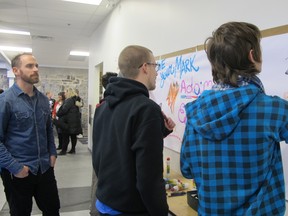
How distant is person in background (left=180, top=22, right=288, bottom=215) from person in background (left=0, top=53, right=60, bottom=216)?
1.46 metres

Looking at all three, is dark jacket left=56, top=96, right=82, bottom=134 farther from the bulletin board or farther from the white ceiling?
the bulletin board

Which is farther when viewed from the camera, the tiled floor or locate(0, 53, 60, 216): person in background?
the tiled floor

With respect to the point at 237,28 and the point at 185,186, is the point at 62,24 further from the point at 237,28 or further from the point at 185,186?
the point at 237,28

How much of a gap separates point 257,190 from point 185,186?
1137mm

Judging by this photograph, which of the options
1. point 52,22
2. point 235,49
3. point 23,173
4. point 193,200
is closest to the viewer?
point 235,49

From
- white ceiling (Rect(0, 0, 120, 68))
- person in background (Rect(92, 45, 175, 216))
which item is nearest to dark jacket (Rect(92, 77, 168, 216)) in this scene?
person in background (Rect(92, 45, 175, 216))

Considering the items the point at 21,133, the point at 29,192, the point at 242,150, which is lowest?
the point at 29,192

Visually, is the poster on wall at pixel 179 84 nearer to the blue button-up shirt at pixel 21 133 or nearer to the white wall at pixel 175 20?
the white wall at pixel 175 20

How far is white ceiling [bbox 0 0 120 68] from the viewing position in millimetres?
4398

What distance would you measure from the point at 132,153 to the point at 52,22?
4885mm

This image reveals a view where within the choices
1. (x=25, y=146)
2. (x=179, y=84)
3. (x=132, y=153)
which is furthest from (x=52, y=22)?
(x=132, y=153)

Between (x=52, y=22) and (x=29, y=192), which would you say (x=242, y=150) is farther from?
(x=52, y=22)

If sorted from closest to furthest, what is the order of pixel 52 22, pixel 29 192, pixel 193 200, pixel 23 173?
pixel 193 200 < pixel 23 173 < pixel 29 192 < pixel 52 22

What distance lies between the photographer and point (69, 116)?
595 cm
